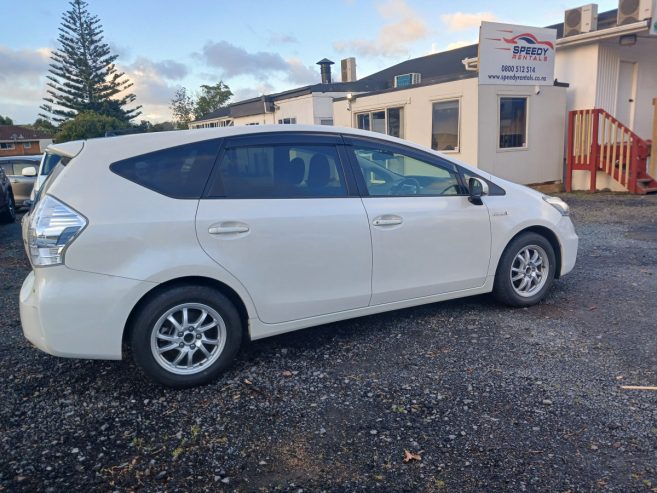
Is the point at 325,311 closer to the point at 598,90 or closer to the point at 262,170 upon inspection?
the point at 262,170

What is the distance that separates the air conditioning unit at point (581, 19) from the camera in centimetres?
1305

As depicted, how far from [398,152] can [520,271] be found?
5.22 feet

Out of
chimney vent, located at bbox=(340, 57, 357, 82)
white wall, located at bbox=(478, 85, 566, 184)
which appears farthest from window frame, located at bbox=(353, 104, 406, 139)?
chimney vent, located at bbox=(340, 57, 357, 82)

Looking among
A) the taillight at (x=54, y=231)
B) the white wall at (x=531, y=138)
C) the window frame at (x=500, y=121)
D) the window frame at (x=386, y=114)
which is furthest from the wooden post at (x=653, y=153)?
the taillight at (x=54, y=231)

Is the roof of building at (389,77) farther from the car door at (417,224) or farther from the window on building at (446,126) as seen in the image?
the car door at (417,224)

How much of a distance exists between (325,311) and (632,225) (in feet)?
24.1

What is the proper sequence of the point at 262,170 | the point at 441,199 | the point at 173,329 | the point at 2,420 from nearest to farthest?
the point at 2,420, the point at 173,329, the point at 262,170, the point at 441,199

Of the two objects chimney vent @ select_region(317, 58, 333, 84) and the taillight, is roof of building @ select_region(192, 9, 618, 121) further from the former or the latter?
the taillight

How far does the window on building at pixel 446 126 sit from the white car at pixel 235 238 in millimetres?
9256

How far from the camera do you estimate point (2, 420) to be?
3.09 meters

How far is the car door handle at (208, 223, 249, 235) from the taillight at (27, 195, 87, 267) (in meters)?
0.75

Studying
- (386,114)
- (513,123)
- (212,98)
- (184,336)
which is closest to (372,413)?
(184,336)

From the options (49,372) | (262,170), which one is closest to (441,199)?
(262,170)

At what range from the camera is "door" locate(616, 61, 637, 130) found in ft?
47.0
